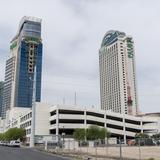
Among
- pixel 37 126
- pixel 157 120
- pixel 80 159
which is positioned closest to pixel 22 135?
pixel 37 126

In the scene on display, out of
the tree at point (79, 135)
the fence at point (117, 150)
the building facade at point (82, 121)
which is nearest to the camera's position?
the fence at point (117, 150)

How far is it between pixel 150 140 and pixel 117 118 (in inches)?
2782

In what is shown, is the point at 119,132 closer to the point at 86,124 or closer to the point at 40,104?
the point at 86,124

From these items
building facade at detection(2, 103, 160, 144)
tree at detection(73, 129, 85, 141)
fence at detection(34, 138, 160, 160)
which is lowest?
fence at detection(34, 138, 160, 160)

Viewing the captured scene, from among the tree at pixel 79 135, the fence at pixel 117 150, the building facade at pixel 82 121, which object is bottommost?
the fence at pixel 117 150

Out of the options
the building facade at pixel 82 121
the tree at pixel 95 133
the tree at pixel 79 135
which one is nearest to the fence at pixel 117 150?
the tree at pixel 79 135

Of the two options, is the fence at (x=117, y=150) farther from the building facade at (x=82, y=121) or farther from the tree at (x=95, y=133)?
the building facade at (x=82, y=121)

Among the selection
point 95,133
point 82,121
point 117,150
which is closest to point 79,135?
point 95,133

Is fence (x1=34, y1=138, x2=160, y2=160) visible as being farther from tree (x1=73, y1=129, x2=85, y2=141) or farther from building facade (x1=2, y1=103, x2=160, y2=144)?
building facade (x1=2, y1=103, x2=160, y2=144)

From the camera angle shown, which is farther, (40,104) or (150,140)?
(40,104)

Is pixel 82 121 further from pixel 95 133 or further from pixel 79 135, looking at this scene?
pixel 79 135

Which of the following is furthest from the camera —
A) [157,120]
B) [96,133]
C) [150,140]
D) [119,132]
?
[157,120]

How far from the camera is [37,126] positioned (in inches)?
5153

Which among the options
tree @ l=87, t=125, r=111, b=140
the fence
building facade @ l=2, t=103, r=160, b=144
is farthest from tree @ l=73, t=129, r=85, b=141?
the fence
